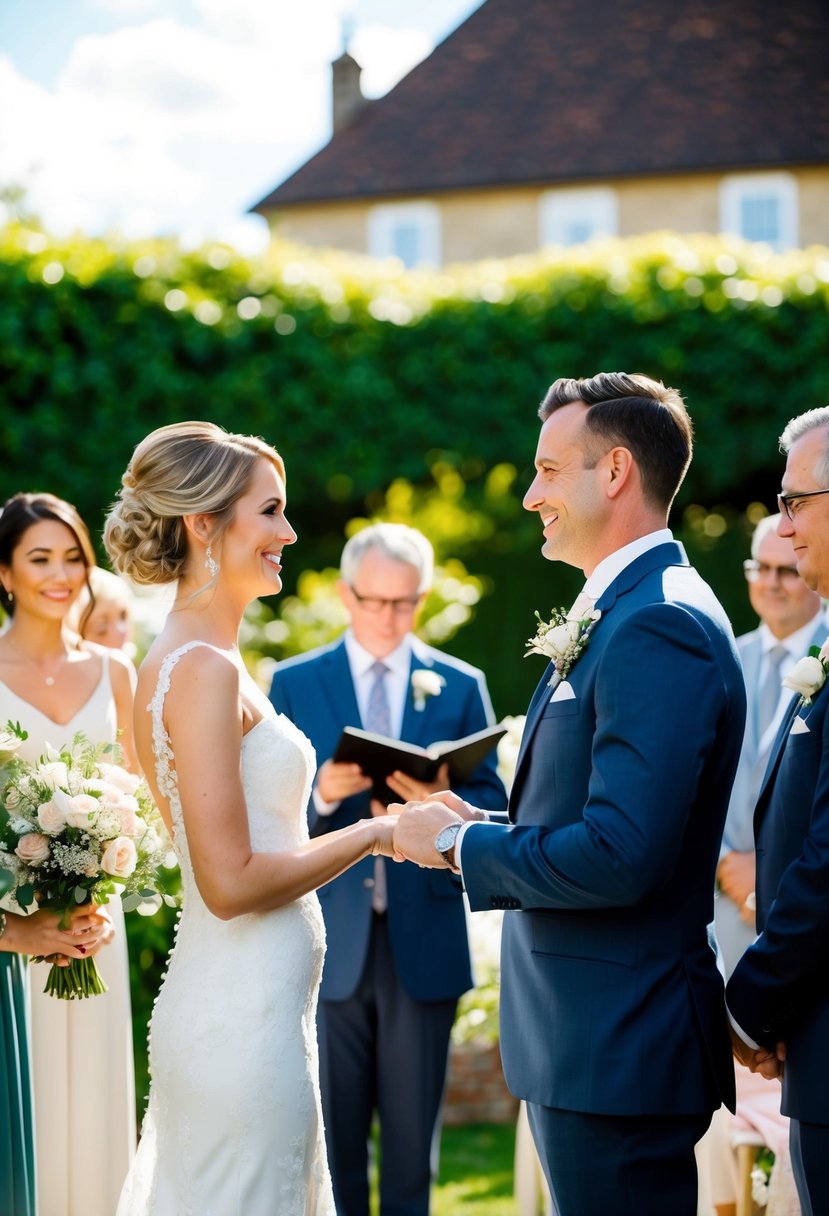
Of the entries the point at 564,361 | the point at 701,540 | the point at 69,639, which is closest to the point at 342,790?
the point at 69,639

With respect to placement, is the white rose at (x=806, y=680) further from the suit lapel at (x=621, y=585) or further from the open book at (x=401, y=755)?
the open book at (x=401, y=755)

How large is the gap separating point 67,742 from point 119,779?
101 cm

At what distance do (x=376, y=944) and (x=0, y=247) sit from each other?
785 centimetres

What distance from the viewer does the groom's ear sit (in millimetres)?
2871

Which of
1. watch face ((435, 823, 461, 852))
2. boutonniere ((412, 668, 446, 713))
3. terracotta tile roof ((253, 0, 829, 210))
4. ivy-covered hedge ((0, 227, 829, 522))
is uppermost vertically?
terracotta tile roof ((253, 0, 829, 210))

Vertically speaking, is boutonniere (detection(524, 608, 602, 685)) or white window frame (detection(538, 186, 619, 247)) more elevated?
white window frame (detection(538, 186, 619, 247))

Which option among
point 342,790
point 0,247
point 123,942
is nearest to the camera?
point 342,790

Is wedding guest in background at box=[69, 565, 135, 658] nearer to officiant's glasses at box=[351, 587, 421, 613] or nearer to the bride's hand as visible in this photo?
officiant's glasses at box=[351, 587, 421, 613]

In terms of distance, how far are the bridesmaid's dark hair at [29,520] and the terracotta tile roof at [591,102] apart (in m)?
19.3

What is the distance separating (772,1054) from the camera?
2.91m

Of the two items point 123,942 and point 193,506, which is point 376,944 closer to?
point 123,942

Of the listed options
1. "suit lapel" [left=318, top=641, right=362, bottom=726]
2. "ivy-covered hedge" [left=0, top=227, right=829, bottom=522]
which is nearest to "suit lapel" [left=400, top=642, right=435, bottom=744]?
"suit lapel" [left=318, top=641, right=362, bottom=726]

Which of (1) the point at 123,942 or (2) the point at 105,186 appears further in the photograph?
(2) the point at 105,186

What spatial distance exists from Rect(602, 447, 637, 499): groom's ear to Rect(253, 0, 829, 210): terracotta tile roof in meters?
20.8
